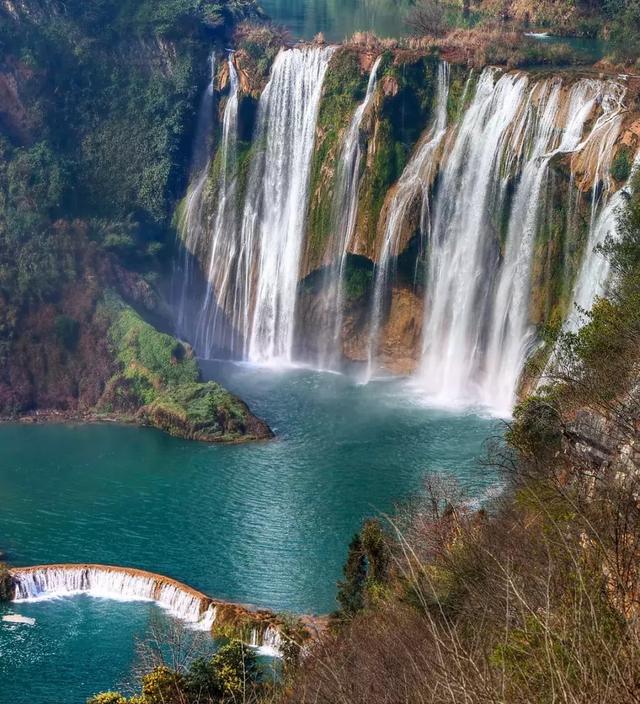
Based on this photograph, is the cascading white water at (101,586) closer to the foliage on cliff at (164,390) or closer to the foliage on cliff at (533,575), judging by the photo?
the foliage on cliff at (533,575)

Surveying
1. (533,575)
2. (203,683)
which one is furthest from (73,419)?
(533,575)

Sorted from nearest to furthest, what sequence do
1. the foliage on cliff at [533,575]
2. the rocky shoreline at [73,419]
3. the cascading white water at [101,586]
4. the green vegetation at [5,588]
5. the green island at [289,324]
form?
1. the foliage on cliff at [533,575]
2. the green island at [289,324]
3. the cascading white water at [101,586]
4. the green vegetation at [5,588]
5. the rocky shoreline at [73,419]

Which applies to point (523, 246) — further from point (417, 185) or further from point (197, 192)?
point (197, 192)

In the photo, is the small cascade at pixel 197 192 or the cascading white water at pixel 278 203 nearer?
the cascading white water at pixel 278 203

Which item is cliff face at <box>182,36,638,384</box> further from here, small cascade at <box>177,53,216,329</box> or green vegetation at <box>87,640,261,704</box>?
green vegetation at <box>87,640,261,704</box>

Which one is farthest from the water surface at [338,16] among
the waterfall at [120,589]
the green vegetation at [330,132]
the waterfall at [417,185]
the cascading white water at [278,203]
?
the waterfall at [120,589]

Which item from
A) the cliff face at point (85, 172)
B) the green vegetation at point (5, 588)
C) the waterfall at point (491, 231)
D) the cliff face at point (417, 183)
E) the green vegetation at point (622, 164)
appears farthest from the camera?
the cliff face at point (85, 172)
